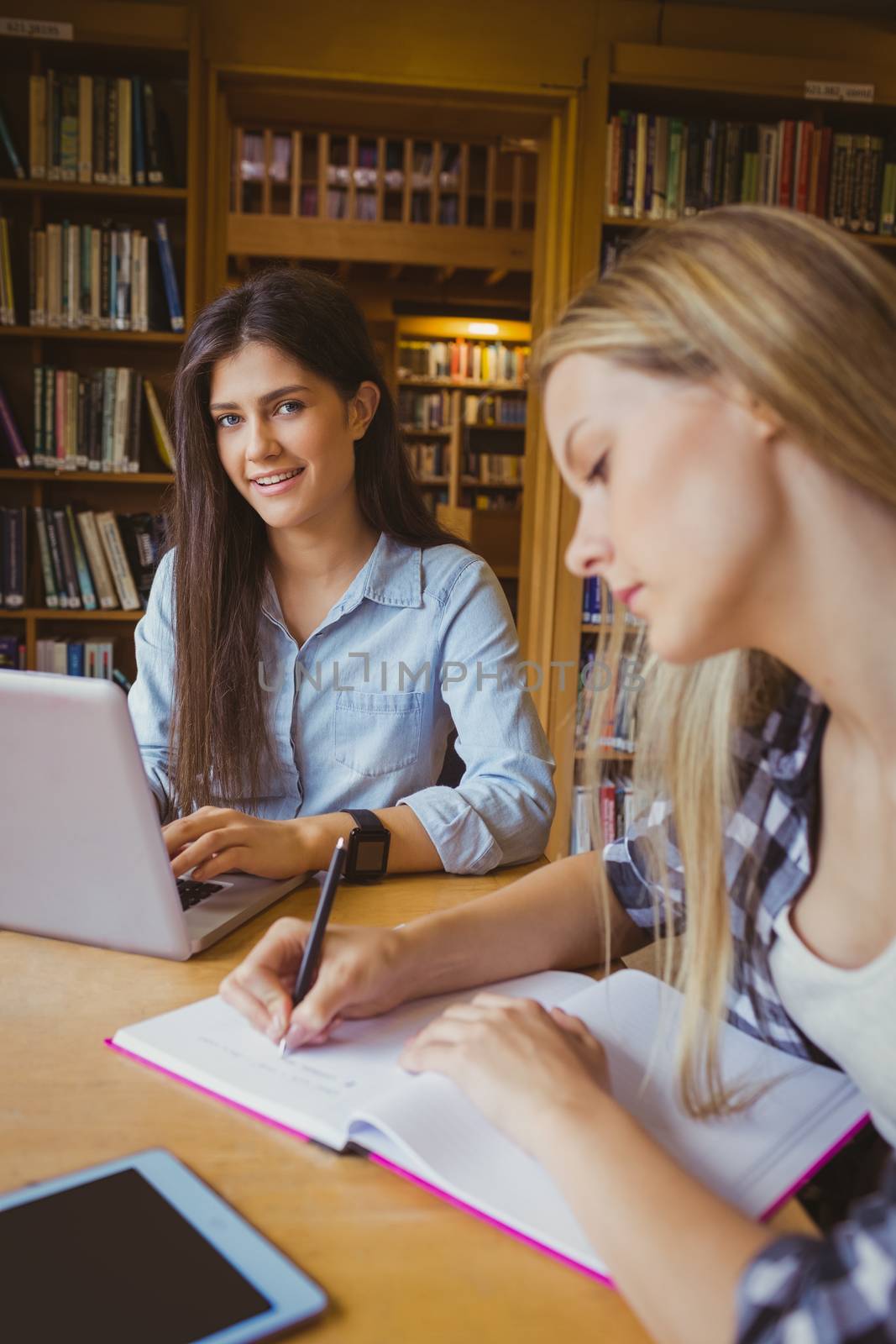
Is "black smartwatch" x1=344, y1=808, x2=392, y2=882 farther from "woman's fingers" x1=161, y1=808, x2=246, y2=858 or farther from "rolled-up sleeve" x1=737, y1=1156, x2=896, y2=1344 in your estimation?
"rolled-up sleeve" x1=737, y1=1156, x2=896, y2=1344

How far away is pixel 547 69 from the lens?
307cm

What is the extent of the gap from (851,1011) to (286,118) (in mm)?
3470

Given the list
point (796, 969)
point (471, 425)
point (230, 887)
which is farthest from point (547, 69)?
point (471, 425)

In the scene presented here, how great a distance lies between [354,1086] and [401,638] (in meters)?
0.96

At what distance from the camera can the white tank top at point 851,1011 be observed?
713 mm

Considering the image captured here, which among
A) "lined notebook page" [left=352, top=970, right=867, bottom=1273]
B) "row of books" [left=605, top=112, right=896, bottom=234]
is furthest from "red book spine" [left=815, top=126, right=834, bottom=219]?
"lined notebook page" [left=352, top=970, right=867, bottom=1273]

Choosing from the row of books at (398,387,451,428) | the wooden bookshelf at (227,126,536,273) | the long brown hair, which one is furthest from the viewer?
the row of books at (398,387,451,428)

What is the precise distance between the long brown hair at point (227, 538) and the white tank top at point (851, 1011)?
36.2 inches

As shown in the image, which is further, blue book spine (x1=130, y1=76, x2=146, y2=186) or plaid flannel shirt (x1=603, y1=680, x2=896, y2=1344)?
blue book spine (x1=130, y1=76, x2=146, y2=186)

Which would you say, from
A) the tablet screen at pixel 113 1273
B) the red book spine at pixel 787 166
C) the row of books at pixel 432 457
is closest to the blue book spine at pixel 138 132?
the red book spine at pixel 787 166

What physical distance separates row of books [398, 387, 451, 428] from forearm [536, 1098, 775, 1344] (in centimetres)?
747

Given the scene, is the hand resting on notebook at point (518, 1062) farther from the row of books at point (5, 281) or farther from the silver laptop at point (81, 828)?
the row of books at point (5, 281)

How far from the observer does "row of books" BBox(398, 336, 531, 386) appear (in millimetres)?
7605

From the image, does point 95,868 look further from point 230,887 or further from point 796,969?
point 796,969
